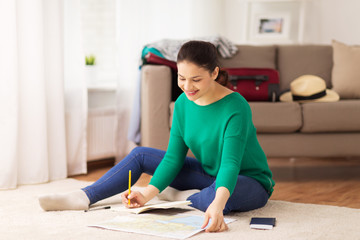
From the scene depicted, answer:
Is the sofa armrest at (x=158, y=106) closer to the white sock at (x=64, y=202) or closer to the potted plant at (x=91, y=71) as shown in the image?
the potted plant at (x=91, y=71)

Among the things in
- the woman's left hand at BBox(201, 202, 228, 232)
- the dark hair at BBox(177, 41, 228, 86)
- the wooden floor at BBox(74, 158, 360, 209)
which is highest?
the dark hair at BBox(177, 41, 228, 86)

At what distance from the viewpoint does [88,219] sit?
1785 mm

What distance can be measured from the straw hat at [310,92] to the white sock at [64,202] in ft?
5.10

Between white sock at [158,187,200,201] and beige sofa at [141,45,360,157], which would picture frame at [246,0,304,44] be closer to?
beige sofa at [141,45,360,157]

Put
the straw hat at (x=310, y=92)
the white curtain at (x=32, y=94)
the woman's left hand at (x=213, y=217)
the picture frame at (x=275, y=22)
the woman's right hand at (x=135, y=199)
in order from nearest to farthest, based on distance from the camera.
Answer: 1. the woman's left hand at (x=213, y=217)
2. the woman's right hand at (x=135, y=199)
3. the white curtain at (x=32, y=94)
4. the straw hat at (x=310, y=92)
5. the picture frame at (x=275, y=22)

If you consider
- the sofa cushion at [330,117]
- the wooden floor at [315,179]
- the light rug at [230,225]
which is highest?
the sofa cushion at [330,117]

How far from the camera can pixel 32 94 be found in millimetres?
2670

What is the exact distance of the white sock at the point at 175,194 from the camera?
1.99 metres

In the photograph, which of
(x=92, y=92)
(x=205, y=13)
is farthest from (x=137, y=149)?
(x=205, y=13)

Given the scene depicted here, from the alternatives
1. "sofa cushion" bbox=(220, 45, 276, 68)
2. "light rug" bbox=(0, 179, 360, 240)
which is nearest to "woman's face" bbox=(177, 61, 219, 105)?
"light rug" bbox=(0, 179, 360, 240)

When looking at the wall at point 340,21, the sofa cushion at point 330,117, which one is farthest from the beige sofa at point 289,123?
the wall at point 340,21

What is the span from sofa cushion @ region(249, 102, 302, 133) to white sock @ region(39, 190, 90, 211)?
45.3 inches

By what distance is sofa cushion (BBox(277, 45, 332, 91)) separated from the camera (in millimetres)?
3385

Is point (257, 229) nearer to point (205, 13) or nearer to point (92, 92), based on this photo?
point (92, 92)
